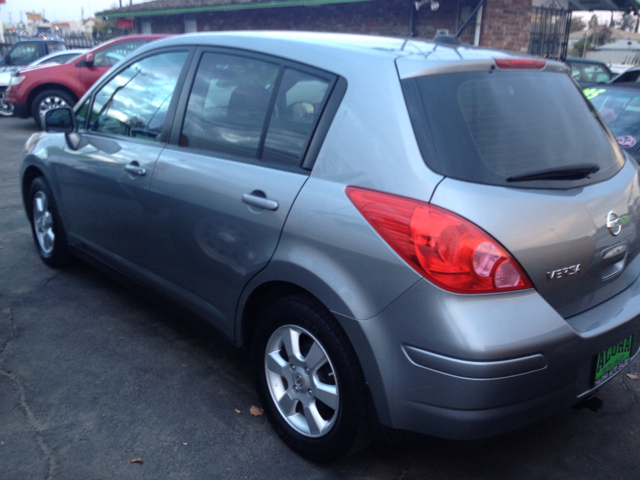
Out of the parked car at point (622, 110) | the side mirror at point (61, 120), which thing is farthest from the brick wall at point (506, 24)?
the side mirror at point (61, 120)

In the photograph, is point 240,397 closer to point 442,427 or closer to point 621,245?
point 442,427

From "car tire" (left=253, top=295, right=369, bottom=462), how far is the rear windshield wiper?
34.6 inches

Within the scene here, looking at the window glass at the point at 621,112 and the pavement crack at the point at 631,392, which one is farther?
the window glass at the point at 621,112

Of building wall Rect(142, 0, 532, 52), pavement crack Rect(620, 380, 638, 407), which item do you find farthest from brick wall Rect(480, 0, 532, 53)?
pavement crack Rect(620, 380, 638, 407)

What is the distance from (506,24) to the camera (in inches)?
568

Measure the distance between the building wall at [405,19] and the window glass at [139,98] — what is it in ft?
38.0

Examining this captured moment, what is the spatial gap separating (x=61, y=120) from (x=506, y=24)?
515 inches

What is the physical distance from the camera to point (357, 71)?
2.28 metres

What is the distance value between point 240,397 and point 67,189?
206 cm

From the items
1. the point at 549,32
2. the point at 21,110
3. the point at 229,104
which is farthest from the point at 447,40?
the point at 549,32

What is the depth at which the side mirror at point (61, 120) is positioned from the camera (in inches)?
156

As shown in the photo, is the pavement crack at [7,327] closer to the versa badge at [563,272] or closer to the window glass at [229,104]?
the window glass at [229,104]

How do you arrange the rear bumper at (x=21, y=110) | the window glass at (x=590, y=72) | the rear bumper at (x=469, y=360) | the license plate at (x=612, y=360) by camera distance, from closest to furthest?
the rear bumper at (x=469, y=360), the license plate at (x=612, y=360), the rear bumper at (x=21, y=110), the window glass at (x=590, y=72)

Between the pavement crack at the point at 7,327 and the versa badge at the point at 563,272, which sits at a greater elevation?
the versa badge at the point at 563,272
